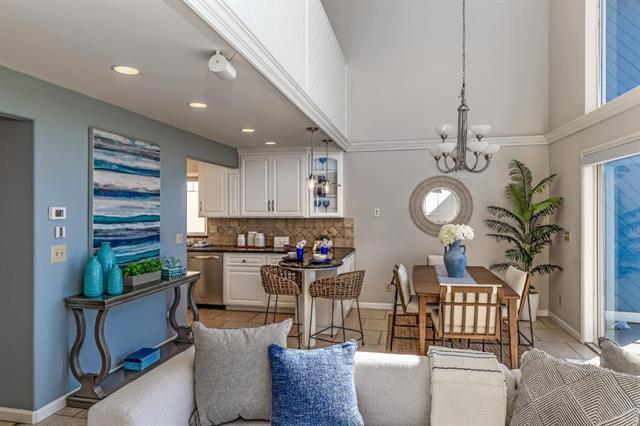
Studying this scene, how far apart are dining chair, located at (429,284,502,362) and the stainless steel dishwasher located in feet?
11.4

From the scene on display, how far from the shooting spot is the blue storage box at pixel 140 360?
3.51m

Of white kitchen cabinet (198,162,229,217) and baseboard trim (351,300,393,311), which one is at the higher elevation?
white kitchen cabinet (198,162,229,217)

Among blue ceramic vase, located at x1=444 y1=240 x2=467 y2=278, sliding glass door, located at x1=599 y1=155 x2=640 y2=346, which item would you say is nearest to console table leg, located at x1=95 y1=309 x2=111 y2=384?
blue ceramic vase, located at x1=444 y1=240 x2=467 y2=278

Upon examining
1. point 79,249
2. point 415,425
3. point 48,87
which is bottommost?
point 415,425

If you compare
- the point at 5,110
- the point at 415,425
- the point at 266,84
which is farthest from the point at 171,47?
the point at 415,425

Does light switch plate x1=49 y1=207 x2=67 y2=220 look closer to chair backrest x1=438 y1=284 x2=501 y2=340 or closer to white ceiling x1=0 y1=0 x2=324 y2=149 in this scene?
white ceiling x1=0 y1=0 x2=324 y2=149

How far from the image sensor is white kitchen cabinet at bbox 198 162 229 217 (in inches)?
247

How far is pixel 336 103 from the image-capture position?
17.0 feet

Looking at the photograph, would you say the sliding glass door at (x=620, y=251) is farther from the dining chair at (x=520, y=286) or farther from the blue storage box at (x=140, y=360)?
the blue storage box at (x=140, y=360)

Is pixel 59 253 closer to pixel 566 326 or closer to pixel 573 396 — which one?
pixel 573 396

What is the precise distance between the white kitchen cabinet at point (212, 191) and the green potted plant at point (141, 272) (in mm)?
2596

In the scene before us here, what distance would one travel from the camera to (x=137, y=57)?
2424 millimetres

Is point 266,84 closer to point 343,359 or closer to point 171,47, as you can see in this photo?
point 171,47

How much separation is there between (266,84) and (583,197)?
367cm
